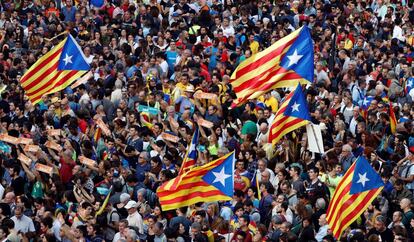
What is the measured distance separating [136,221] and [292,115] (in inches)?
128

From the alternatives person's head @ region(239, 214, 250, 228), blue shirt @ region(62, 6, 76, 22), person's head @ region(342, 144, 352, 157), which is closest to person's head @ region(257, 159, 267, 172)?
person's head @ region(342, 144, 352, 157)

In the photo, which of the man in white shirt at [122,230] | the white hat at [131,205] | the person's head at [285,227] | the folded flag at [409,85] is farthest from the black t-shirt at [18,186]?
the folded flag at [409,85]

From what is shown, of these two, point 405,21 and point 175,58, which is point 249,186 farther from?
point 405,21

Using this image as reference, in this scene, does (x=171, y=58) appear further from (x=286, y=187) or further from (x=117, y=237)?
(x=117, y=237)

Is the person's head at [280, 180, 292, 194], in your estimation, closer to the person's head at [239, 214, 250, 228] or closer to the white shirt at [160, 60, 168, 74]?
the person's head at [239, 214, 250, 228]

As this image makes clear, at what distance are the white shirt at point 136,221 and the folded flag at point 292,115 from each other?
2.85 meters

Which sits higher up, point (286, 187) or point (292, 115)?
point (292, 115)

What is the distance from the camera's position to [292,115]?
79.8ft

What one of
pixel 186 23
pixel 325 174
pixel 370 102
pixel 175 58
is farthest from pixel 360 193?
pixel 186 23

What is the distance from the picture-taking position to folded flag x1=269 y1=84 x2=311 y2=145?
24.2 m

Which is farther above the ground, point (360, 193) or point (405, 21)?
point (360, 193)

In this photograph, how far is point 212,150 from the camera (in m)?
25.5

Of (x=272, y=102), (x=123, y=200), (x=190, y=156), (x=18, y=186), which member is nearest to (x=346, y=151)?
(x=190, y=156)

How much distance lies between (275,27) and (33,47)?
17.1 ft
